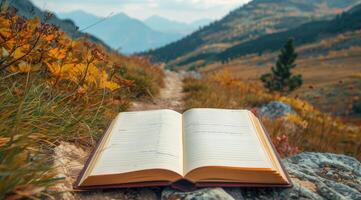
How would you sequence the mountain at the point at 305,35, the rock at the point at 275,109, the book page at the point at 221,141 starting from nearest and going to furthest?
1. the book page at the point at 221,141
2. the rock at the point at 275,109
3. the mountain at the point at 305,35

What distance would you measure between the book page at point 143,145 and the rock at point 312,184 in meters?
0.20

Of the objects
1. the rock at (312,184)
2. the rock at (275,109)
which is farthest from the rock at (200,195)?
the rock at (275,109)

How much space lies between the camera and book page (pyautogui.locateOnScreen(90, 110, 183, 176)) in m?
2.40

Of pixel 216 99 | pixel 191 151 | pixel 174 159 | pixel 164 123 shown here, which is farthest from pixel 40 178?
pixel 216 99

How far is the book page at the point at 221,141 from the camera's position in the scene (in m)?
2.46

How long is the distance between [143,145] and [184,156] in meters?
0.27

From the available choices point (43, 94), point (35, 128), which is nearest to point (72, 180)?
point (35, 128)

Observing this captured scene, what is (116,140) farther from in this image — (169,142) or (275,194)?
(275,194)

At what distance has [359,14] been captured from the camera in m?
114

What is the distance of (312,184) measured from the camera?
9.03ft

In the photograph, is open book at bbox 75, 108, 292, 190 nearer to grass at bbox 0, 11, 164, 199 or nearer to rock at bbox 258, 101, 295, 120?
grass at bbox 0, 11, 164, 199

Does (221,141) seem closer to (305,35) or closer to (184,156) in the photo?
(184,156)

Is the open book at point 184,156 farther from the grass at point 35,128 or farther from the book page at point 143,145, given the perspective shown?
the grass at point 35,128

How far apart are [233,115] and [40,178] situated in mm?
1813
